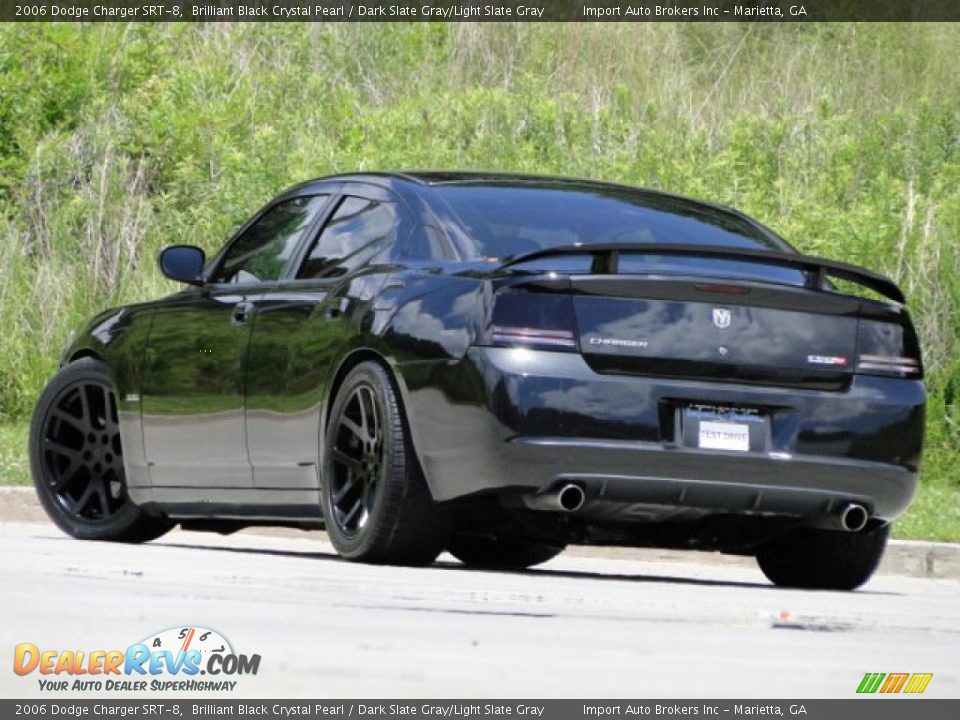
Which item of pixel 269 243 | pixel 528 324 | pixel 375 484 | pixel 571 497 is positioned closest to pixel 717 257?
pixel 528 324

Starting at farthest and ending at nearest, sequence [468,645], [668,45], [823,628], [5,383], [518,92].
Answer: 1. [668,45]
2. [518,92]
3. [5,383]
4. [823,628]
5. [468,645]

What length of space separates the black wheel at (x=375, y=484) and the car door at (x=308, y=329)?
0.58 feet

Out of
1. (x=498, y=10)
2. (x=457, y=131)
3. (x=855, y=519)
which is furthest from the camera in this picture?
(x=498, y=10)

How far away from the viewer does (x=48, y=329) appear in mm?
19406

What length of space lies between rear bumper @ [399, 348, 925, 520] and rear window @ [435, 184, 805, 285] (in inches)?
18.9

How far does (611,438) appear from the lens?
8.45 meters

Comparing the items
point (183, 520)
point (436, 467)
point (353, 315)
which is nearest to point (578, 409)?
point (436, 467)

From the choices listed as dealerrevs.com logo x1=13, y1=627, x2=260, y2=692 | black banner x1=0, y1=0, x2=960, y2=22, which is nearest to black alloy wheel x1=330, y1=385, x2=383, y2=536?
dealerrevs.com logo x1=13, y1=627, x2=260, y2=692

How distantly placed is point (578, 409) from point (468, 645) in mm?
2165

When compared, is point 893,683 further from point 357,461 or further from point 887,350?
point 357,461

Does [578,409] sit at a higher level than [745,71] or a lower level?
higher

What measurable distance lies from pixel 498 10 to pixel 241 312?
17019mm

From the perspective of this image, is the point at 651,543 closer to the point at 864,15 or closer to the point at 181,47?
the point at 181,47

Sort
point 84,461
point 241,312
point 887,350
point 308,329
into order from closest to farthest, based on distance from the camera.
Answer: point 887,350
point 308,329
point 241,312
point 84,461
